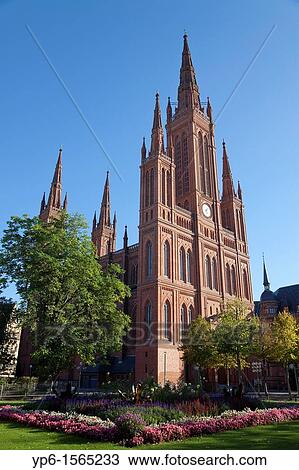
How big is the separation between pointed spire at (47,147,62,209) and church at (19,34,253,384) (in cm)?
1977

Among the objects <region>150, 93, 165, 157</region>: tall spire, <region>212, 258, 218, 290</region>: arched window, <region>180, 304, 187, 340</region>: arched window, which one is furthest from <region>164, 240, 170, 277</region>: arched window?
<region>150, 93, 165, 157</region>: tall spire

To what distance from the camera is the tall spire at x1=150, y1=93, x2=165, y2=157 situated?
5451 cm

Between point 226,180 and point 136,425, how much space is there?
6095cm

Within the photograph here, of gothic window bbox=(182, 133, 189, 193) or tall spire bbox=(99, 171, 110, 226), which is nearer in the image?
gothic window bbox=(182, 133, 189, 193)

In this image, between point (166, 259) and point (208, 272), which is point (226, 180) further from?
point (166, 259)

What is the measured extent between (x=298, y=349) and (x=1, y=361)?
92.3 ft

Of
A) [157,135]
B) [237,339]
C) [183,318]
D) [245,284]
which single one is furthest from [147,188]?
[237,339]

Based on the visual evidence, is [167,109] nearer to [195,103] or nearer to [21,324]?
[195,103]

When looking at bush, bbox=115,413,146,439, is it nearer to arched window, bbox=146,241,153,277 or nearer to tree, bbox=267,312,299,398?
tree, bbox=267,312,299,398

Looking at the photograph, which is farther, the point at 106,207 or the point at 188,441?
the point at 106,207

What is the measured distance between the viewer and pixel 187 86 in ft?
221

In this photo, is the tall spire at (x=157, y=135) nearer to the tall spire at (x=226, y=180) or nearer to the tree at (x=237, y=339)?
the tall spire at (x=226, y=180)

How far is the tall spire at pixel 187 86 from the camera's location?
66.0 meters
